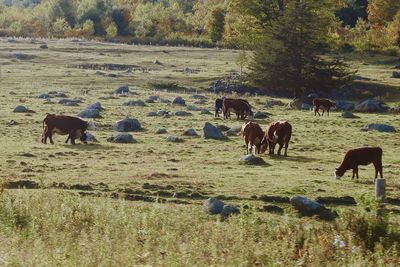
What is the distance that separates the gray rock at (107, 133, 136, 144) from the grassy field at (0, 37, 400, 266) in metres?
0.58

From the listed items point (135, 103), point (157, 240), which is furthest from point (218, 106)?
point (157, 240)

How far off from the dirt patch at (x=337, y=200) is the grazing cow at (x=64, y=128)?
44.7ft

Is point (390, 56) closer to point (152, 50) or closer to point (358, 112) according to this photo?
point (152, 50)

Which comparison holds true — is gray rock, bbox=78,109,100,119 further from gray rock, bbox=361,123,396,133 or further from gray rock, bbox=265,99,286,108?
gray rock, bbox=265,99,286,108

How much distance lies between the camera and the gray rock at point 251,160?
25591 mm

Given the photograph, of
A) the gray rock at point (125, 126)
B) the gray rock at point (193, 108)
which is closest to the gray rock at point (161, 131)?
the gray rock at point (125, 126)

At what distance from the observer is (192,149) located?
95.0ft

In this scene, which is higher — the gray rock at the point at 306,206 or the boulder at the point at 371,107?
the gray rock at the point at 306,206

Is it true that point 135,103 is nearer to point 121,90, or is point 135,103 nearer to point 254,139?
point 121,90

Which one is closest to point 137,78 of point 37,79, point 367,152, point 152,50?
point 37,79

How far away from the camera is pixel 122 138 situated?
30547 millimetres

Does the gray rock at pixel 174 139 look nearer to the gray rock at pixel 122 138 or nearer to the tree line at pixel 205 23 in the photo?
the gray rock at pixel 122 138

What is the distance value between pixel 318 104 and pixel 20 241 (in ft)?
117

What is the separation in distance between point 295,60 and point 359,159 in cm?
3525
